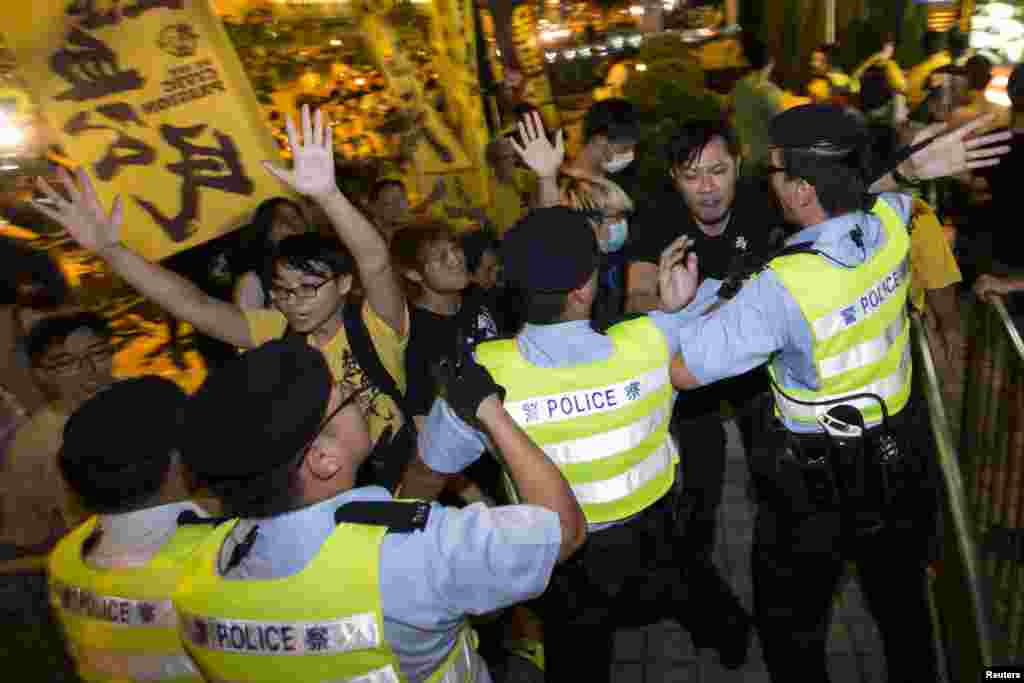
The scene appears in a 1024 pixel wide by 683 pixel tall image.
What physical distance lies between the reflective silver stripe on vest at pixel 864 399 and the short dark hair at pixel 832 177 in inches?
21.7

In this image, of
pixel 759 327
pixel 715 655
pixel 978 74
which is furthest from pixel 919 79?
pixel 759 327

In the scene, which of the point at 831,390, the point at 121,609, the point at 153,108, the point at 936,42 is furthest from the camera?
the point at 936,42

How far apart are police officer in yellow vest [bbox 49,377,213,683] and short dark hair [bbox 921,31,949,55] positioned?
13.2 m

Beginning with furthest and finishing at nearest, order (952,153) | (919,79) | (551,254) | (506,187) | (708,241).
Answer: (919,79) < (506,187) < (708,241) < (952,153) < (551,254)

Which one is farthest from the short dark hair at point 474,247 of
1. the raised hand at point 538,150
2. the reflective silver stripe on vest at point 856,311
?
the reflective silver stripe on vest at point 856,311

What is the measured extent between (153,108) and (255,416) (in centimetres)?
212

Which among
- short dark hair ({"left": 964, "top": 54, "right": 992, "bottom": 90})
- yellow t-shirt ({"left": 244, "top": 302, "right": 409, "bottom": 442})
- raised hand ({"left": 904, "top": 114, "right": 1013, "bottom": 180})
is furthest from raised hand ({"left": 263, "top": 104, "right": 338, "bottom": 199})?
short dark hair ({"left": 964, "top": 54, "right": 992, "bottom": 90})

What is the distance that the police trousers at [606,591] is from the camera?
2.52 meters

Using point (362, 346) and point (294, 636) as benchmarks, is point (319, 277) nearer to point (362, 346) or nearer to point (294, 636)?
point (362, 346)

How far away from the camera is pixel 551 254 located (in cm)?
229

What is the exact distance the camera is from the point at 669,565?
2.67 m

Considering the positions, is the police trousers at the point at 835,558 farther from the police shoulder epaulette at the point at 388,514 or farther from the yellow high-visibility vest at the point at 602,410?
the police shoulder epaulette at the point at 388,514

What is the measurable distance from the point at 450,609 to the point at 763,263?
1500mm

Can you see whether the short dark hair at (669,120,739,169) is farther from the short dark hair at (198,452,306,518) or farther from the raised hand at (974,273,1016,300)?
the short dark hair at (198,452,306,518)
